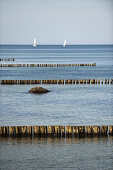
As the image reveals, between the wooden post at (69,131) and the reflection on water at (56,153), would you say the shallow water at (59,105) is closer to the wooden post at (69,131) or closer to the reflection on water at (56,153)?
the wooden post at (69,131)

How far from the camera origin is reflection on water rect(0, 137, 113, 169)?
100.0 feet

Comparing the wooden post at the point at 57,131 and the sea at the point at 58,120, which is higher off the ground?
the wooden post at the point at 57,131

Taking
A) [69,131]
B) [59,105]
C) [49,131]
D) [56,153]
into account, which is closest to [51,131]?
[49,131]

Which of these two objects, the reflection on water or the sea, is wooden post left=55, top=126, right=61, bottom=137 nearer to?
the reflection on water

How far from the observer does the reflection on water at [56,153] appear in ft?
100.0

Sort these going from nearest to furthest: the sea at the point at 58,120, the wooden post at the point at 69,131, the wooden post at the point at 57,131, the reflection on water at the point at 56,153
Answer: the reflection on water at the point at 56,153 → the sea at the point at 58,120 → the wooden post at the point at 57,131 → the wooden post at the point at 69,131

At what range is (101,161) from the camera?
103 feet

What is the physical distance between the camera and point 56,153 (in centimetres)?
3328

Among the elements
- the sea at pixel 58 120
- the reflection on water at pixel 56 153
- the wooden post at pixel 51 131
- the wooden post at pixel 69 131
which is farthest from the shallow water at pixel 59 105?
the reflection on water at pixel 56 153

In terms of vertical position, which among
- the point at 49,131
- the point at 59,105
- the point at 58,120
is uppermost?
the point at 49,131

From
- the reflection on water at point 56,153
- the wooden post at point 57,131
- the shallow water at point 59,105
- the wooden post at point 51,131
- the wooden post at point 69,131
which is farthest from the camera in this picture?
the shallow water at point 59,105

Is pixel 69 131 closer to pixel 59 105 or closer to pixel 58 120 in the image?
pixel 58 120

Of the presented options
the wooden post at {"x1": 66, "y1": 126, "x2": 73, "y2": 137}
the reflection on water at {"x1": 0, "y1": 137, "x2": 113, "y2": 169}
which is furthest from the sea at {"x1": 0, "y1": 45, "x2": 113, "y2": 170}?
the wooden post at {"x1": 66, "y1": 126, "x2": 73, "y2": 137}

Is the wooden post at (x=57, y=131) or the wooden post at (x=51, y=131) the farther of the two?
the wooden post at (x=51, y=131)
